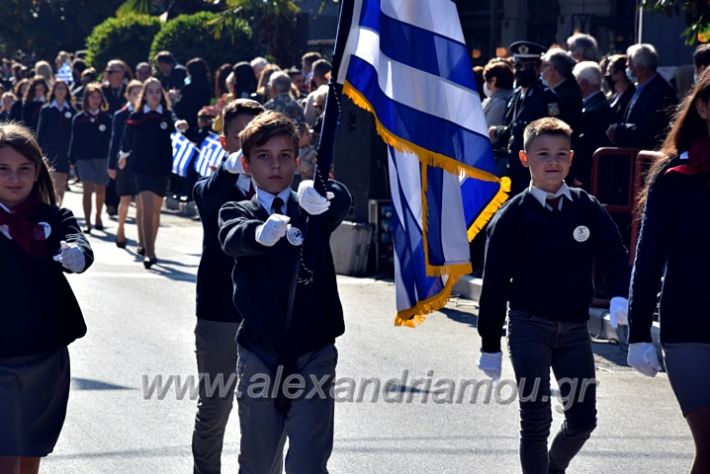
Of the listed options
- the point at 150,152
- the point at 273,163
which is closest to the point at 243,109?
the point at 273,163

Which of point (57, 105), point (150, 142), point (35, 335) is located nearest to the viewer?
point (35, 335)

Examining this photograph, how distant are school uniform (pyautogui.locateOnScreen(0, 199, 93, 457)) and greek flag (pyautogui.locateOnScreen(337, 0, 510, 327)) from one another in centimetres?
132

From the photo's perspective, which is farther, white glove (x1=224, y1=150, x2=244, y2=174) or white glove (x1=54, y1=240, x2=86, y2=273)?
white glove (x1=224, y1=150, x2=244, y2=174)

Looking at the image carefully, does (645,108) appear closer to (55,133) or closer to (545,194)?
(545,194)

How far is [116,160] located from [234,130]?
10.1 meters

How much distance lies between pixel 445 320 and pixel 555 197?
5554 millimetres

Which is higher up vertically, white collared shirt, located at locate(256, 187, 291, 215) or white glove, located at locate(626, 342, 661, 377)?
white collared shirt, located at locate(256, 187, 291, 215)

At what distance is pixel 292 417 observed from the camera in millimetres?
5367

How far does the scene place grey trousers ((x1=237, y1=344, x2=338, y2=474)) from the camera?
5309 mm

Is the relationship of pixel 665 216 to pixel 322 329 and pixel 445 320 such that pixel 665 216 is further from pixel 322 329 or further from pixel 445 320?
pixel 445 320

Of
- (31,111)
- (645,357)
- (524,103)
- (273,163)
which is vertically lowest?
(31,111)

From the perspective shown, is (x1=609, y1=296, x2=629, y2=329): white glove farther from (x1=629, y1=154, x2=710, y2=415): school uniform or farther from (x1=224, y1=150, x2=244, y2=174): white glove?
(x1=224, y1=150, x2=244, y2=174): white glove

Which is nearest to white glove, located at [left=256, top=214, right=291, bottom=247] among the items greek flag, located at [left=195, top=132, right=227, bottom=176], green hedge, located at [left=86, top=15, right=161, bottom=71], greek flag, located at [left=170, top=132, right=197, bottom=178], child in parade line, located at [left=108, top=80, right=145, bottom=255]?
child in parade line, located at [left=108, top=80, right=145, bottom=255]

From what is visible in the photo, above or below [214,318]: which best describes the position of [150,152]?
below
